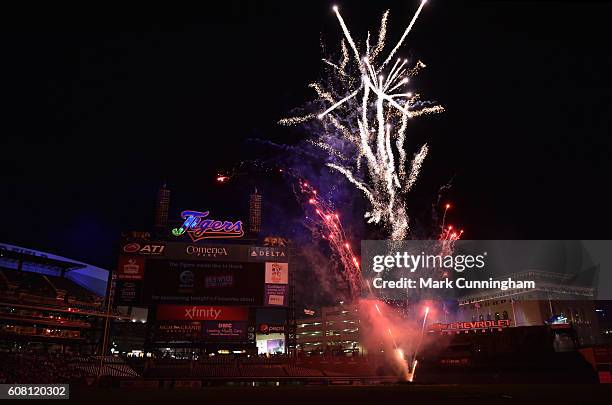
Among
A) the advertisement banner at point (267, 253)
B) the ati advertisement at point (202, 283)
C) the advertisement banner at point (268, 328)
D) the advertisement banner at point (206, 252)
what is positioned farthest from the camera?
the advertisement banner at point (267, 253)

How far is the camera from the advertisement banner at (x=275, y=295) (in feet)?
135

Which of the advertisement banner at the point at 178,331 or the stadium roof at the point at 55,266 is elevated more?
the stadium roof at the point at 55,266

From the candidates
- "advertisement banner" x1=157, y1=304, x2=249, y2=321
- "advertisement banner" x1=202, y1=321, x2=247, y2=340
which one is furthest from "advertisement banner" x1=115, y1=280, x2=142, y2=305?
"advertisement banner" x1=202, y1=321, x2=247, y2=340

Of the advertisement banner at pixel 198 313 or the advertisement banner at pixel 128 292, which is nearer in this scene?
the advertisement banner at pixel 128 292

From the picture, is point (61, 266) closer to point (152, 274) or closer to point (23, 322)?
point (23, 322)

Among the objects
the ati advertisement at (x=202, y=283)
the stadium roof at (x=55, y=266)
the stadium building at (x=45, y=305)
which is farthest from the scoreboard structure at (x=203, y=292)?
the stadium roof at (x=55, y=266)

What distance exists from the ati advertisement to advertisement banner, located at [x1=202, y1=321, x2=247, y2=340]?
5.89ft

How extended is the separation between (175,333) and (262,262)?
9.57m

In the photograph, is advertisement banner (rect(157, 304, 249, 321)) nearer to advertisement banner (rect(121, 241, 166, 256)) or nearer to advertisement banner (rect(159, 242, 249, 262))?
advertisement banner (rect(159, 242, 249, 262))

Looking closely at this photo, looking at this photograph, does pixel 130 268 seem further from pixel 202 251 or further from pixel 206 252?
pixel 206 252

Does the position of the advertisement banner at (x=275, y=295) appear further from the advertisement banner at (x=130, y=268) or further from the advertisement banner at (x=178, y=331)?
the advertisement banner at (x=130, y=268)

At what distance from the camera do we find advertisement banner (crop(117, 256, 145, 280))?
131 feet

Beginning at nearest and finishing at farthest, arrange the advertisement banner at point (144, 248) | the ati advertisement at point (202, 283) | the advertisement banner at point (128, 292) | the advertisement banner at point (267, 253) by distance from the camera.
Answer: the advertisement banner at point (128, 292)
the ati advertisement at point (202, 283)
the advertisement banner at point (144, 248)
the advertisement banner at point (267, 253)

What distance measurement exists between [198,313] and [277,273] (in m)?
7.66
